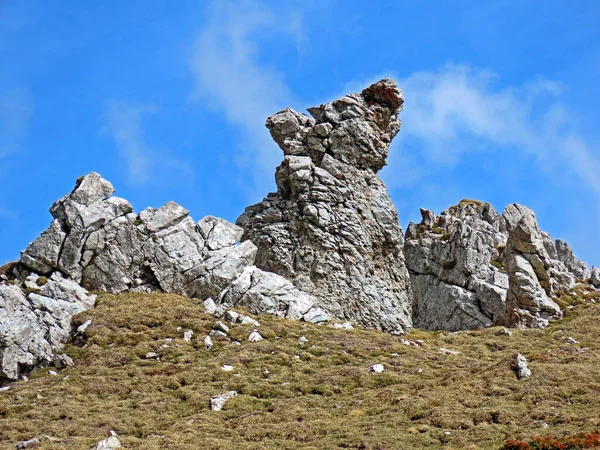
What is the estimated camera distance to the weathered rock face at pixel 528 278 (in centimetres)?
6372

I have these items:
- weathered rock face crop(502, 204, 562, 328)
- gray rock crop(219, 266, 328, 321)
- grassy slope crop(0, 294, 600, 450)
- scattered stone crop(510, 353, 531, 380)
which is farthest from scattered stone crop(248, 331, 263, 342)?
weathered rock face crop(502, 204, 562, 328)

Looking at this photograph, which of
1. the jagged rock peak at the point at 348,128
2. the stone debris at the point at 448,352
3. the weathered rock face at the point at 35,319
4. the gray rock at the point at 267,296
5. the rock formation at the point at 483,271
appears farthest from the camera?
the jagged rock peak at the point at 348,128

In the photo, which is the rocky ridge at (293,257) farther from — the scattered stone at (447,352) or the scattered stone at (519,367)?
the scattered stone at (519,367)

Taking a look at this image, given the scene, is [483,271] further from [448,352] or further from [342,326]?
[448,352]

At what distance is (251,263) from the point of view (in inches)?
2297

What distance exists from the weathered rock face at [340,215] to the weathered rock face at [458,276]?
14.1 metres

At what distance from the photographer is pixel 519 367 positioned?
38594mm

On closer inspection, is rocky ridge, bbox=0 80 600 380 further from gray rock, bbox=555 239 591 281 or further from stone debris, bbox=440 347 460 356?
stone debris, bbox=440 347 460 356

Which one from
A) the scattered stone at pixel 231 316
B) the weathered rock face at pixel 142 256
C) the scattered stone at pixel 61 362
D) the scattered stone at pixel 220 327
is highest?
the weathered rock face at pixel 142 256

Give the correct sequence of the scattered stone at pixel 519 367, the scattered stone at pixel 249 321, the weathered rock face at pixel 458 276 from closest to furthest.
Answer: the scattered stone at pixel 519 367, the scattered stone at pixel 249 321, the weathered rock face at pixel 458 276

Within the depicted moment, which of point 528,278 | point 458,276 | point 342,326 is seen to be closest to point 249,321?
point 342,326

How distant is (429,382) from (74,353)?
23539 mm

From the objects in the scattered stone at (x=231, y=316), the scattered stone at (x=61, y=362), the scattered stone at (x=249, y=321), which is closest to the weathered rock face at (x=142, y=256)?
the scattered stone at (x=231, y=316)

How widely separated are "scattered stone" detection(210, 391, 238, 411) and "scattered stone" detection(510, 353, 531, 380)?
16.5 meters
